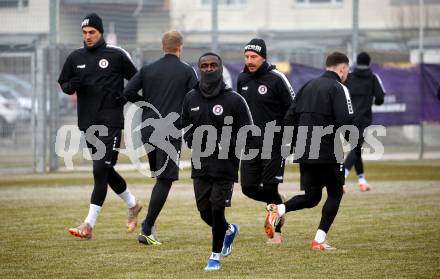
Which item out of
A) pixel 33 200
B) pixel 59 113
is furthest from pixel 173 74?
pixel 59 113

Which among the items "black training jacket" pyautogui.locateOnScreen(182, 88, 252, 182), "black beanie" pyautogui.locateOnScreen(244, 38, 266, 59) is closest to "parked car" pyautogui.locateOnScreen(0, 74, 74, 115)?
"black beanie" pyautogui.locateOnScreen(244, 38, 266, 59)

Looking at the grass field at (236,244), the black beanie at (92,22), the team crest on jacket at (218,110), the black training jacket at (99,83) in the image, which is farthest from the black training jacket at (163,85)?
the team crest on jacket at (218,110)

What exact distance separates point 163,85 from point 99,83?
81cm

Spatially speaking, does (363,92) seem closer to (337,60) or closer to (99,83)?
(337,60)

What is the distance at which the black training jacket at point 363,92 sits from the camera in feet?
55.4

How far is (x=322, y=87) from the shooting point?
10.6 meters

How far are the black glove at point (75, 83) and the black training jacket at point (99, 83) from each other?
2 centimetres

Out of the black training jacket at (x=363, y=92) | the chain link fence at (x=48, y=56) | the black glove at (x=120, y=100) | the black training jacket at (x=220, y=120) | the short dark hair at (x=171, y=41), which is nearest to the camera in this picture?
the black training jacket at (x=220, y=120)

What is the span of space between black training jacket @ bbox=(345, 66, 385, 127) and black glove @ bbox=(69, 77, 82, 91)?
6427mm

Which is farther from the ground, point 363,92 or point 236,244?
point 363,92

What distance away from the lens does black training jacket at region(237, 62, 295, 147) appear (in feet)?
36.5

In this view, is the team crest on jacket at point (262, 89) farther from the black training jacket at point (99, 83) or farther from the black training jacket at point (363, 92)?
the black training jacket at point (363, 92)

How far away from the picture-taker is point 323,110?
10617mm

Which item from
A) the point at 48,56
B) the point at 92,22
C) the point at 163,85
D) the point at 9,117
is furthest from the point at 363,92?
the point at 9,117
